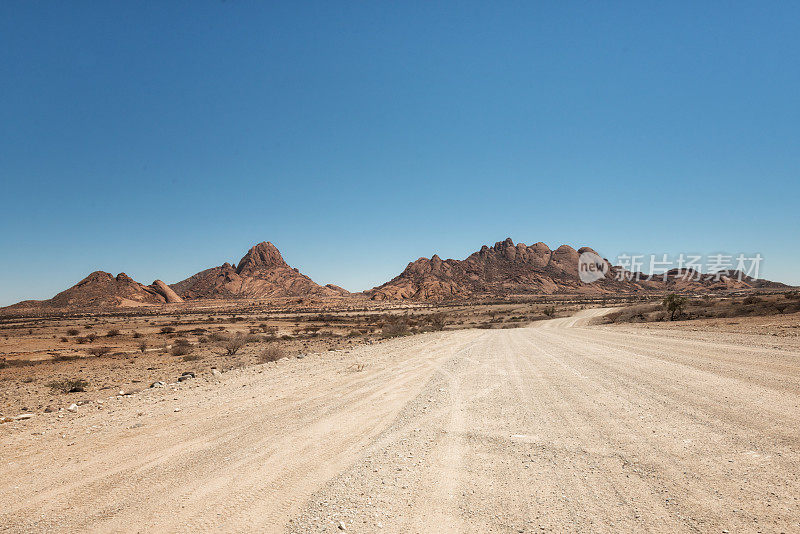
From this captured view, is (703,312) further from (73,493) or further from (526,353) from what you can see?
(73,493)

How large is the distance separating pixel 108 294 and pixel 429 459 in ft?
561

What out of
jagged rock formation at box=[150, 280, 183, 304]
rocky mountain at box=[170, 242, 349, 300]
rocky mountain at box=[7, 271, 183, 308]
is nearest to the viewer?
rocky mountain at box=[7, 271, 183, 308]

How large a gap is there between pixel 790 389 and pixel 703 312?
31.5m

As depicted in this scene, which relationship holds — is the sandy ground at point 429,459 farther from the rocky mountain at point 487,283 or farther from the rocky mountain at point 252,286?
the rocky mountain at point 252,286

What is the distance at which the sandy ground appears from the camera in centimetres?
355

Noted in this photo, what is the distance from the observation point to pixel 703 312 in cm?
3272

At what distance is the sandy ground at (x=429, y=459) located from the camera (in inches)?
140

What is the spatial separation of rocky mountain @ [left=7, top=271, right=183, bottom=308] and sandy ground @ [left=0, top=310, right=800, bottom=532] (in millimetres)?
155231

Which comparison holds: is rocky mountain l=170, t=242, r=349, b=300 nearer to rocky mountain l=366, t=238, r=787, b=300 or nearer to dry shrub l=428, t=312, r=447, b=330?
rocky mountain l=366, t=238, r=787, b=300

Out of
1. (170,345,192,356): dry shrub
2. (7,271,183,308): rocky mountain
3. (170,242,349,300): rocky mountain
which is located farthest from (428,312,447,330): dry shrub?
(170,242,349,300): rocky mountain

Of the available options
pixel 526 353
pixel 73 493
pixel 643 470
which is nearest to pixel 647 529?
pixel 643 470

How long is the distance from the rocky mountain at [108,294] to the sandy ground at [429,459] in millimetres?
155231

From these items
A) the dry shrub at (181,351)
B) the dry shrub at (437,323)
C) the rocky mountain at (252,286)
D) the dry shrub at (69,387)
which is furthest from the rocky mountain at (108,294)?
the dry shrub at (69,387)

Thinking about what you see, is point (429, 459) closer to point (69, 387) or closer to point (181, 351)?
point (69, 387)
